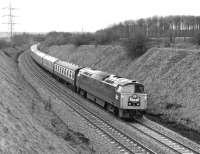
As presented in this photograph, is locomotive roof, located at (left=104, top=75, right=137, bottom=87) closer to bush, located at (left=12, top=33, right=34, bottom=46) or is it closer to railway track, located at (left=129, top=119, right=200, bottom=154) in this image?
railway track, located at (left=129, top=119, right=200, bottom=154)

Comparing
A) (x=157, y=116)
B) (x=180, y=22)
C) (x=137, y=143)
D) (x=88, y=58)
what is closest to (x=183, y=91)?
(x=157, y=116)

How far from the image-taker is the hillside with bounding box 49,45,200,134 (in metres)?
25.3

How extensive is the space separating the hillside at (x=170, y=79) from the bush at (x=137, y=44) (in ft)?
4.67

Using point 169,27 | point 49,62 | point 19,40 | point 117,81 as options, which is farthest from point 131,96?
point 19,40

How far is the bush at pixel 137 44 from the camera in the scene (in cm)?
4362

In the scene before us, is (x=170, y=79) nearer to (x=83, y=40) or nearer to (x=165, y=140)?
(x=165, y=140)

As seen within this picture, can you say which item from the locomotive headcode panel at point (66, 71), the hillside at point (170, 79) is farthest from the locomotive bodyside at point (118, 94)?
the locomotive headcode panel at point (66, 71)

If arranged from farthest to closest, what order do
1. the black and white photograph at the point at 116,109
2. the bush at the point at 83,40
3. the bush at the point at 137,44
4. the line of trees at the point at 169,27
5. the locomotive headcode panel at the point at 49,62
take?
1. the bush at the point at 83,40
2. the line of trees at the point at 169,27
3. the locomotive headcode panel at the point at 49,62
4. the bush at the point at 137,44
5. the black and white photograph at the point at 116,109

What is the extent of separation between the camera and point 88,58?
6300 cm

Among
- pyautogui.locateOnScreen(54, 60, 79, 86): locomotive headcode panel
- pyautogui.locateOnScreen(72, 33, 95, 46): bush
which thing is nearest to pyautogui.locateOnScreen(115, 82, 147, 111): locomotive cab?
pyautogui.locateOnScreen(54, 60, 79, 86): locomotive headcode panel

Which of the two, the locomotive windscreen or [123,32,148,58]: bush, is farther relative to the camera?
[123,32,148,58]: bush

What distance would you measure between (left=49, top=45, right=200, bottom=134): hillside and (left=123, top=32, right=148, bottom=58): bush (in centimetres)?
142

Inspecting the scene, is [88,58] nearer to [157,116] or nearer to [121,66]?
[121,66]

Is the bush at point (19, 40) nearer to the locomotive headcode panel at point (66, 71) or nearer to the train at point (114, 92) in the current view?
the locomotive headcode panel at point (66, 71)
